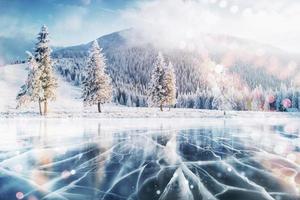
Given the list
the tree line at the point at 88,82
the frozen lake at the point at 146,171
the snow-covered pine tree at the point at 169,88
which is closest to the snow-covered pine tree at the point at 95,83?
the tree line at the point at 88,82

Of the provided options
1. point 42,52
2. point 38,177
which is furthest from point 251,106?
point 38,177

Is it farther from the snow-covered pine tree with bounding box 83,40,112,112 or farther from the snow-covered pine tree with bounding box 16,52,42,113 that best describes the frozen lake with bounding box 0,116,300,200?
the snow-covered pine tree with bounding box 83,40,112,112

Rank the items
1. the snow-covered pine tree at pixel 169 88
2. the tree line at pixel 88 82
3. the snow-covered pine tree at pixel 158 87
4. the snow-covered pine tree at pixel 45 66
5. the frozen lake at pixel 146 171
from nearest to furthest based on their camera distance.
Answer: the frozen lake at pixel 146 171 → the tree line at pixel 88 82 → the snow-covered pine tree at pixel 45 66 → the snow-covered pine tree at pixel 158 87 → the snow-covered pine tree at pixel 169 88

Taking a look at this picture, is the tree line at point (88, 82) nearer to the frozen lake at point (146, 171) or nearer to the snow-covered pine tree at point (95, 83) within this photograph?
the snow-covered pine tree at point (95, 83)

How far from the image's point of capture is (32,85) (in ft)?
147

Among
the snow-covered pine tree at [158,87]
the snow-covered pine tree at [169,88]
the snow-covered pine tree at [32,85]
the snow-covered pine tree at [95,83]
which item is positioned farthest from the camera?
the snow-covered pine tree at [169,88]

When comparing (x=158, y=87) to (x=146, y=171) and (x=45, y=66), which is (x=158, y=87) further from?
(x=146, y=171)

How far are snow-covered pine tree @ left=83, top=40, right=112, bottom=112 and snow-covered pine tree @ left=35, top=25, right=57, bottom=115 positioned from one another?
6895mm

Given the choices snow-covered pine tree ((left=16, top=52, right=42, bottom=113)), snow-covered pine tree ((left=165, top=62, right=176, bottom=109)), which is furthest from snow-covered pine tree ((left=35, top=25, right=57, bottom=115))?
snow-covered pine tree ((left=165, top=62, right=176, bottom=109))

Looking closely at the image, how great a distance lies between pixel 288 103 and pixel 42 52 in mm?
88198

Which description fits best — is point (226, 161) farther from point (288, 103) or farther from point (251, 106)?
point (251, 106)

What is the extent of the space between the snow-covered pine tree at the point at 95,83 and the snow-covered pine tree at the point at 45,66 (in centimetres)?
690

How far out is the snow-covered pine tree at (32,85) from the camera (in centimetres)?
4469

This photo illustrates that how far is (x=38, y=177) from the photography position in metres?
9.96
